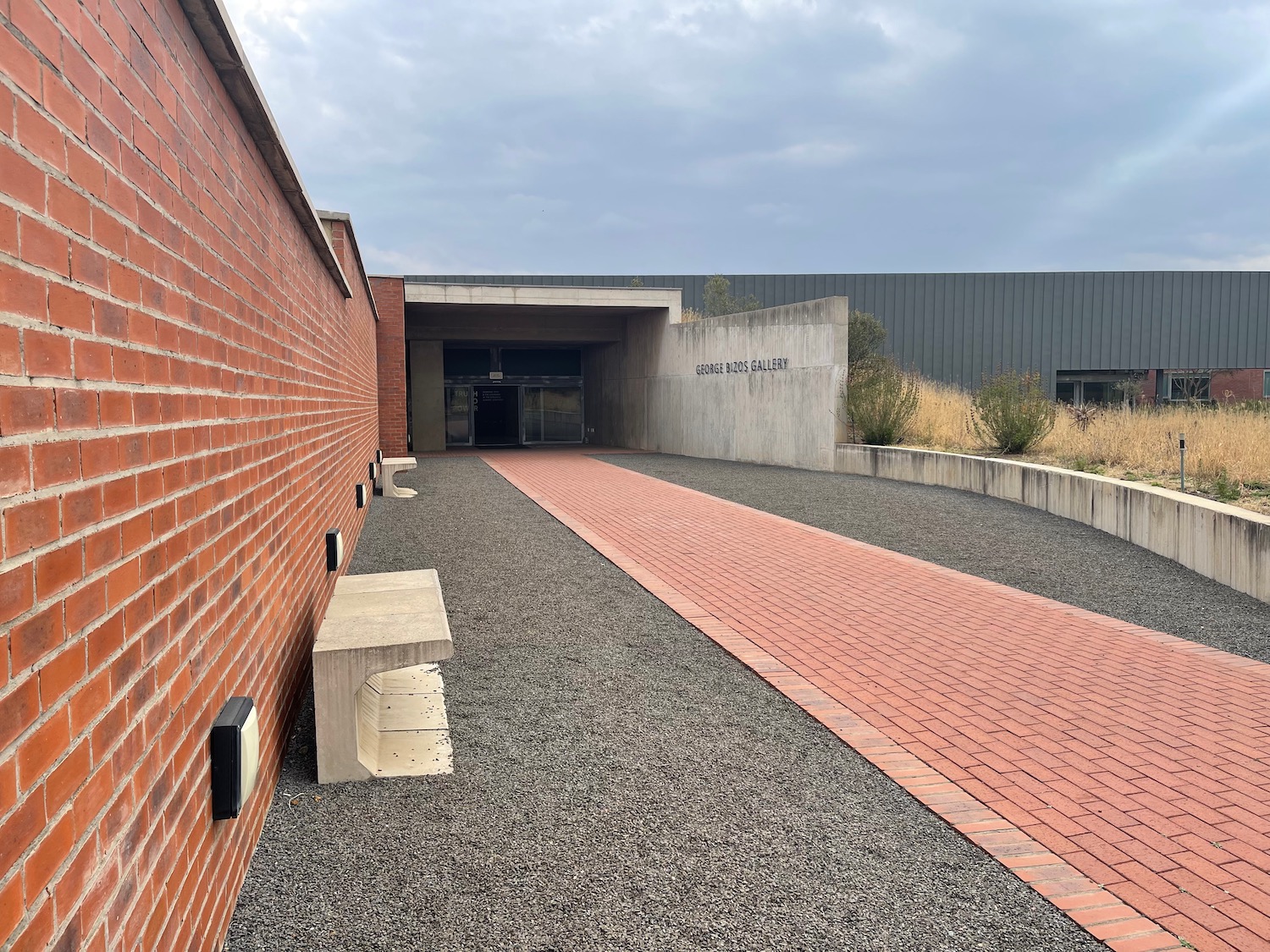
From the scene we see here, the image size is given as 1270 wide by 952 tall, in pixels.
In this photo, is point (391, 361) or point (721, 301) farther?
point (721, 301)

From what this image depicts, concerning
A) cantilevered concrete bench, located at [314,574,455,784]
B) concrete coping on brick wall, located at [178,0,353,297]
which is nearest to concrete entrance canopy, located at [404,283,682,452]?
concrete coping on brick wall, located at [178,0,353,297]

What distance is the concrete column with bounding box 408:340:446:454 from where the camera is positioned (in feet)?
98.9

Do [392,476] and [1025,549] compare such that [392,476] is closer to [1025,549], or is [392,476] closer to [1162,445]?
[1025,549]

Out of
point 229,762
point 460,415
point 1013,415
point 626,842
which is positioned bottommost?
point 626,842

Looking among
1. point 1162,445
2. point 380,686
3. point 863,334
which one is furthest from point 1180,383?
point 380,686

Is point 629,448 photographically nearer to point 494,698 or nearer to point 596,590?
point 596,590

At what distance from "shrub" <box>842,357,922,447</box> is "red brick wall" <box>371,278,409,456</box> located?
33.0 feet

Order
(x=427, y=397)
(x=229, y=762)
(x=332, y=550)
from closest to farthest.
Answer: (x=229, y=762)
(x=332, y=550)
(x=427, y=397)

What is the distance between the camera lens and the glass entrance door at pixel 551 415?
35.5m

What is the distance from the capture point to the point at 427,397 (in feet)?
99.5

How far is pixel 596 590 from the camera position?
8.06 metres

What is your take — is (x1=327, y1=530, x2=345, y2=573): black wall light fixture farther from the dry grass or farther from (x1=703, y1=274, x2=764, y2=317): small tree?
(x1=703, y1=274, x2=764, y2=317): small tree

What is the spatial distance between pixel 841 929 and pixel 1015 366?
40.1 metres

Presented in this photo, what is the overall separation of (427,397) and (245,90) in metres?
27.4
